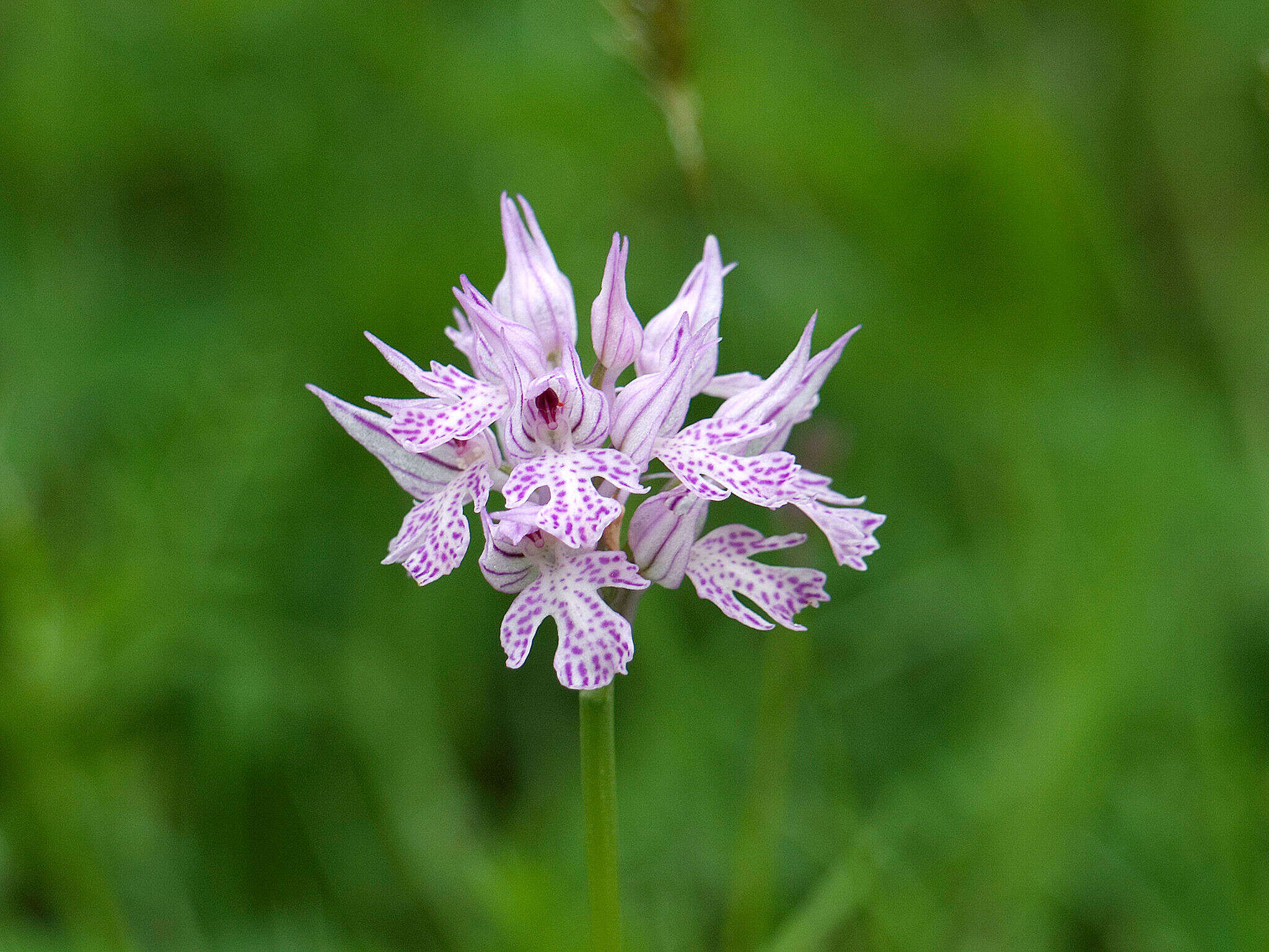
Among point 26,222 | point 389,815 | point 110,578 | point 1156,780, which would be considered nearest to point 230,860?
point 389,815

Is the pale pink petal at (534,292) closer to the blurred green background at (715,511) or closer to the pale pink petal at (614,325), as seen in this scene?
the pale pink petal at (614,325)

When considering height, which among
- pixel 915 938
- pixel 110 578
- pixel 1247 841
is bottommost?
Result: pixel 915 938

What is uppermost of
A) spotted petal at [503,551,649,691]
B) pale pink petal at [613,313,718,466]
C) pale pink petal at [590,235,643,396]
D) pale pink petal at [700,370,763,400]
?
pale pink petal at [590,235,643,396]

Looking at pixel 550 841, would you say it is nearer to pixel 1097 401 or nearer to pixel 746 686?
pixel 746 686

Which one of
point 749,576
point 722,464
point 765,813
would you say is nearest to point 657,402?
point 722,464

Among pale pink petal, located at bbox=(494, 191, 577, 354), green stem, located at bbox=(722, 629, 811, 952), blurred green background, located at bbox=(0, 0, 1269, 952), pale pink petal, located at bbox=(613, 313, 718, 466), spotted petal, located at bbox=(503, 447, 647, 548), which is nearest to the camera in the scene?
spotted petal, located at bbox=(503, 447, 647, 548)

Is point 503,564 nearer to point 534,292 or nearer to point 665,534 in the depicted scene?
point 665,534

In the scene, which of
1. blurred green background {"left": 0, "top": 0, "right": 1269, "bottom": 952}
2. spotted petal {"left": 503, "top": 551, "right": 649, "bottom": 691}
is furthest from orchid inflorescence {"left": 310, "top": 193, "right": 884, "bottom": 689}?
blurred green background {"left": 0, "top": 0, "right": 1269, "bottom": 952}

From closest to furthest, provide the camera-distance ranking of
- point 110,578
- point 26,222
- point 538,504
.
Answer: point 538,504 → point 110,578 → point 26,222

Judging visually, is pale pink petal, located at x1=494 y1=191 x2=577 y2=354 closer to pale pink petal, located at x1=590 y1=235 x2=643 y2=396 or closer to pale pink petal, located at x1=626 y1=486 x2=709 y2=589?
pale pink petal, located at x1=590 y1=235 x2=643 y2=396
